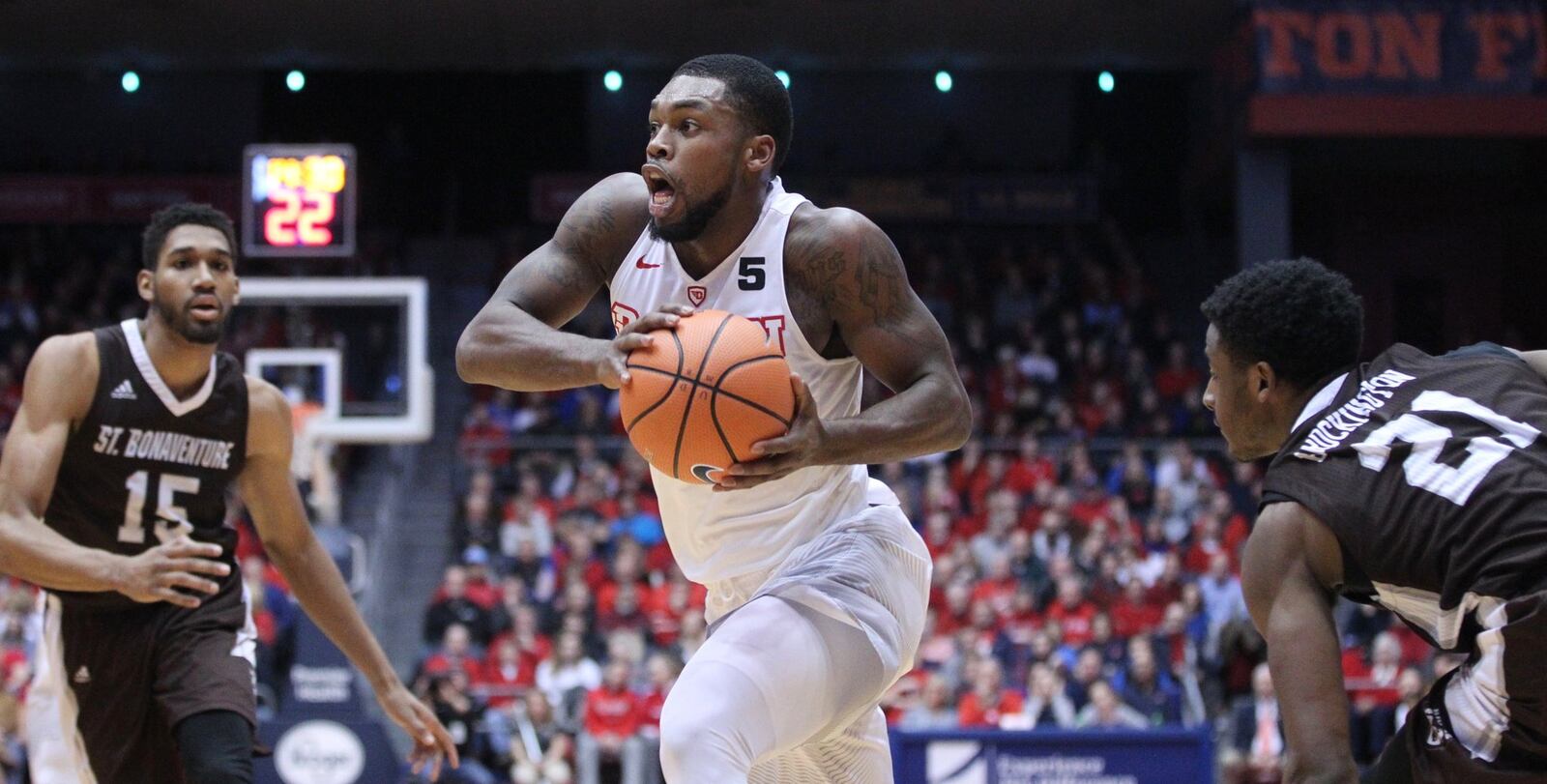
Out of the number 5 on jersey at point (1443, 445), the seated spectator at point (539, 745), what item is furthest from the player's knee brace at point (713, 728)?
the seated spectator at point (539, 745)

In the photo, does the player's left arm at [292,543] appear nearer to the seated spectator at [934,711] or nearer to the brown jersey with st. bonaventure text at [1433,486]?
the brown jersey with st. bonaventure text at [1433,486]

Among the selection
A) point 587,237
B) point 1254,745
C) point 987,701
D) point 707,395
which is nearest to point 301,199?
point 987,701

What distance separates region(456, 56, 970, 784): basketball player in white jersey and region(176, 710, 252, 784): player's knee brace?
1397 mm

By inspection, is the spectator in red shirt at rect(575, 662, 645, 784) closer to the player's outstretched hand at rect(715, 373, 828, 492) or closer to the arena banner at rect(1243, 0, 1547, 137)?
the player's outstretched hand at rect(715, 373, 828, 492)

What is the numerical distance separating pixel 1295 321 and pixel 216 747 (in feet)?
9.96

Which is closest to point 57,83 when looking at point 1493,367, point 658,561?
point 658,561

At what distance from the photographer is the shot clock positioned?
427 inches

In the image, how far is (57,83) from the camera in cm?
2220

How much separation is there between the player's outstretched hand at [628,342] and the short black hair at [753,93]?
0.63 metres

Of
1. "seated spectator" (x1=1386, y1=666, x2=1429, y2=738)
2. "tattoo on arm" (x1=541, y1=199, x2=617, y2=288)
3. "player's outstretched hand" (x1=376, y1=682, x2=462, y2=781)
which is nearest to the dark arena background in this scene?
"seated spectator" (x1=1386, y1=666, x2=1429, y2=738)

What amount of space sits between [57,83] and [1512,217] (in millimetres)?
18650

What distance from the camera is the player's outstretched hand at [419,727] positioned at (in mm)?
5078

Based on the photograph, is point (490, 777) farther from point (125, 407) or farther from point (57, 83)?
point (57, 83)

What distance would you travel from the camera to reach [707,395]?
3473 millimetres
